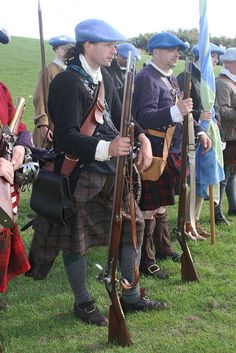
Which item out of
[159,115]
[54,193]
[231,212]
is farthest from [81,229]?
[231,212]

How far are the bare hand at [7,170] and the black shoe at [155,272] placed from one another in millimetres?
2295

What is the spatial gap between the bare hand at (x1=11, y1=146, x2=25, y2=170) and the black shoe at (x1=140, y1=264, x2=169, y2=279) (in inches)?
85.8

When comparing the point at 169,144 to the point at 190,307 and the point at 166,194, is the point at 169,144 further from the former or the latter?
the point at 190,307

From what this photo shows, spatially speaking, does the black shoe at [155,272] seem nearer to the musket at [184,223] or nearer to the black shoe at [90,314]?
the musket at [184,223]

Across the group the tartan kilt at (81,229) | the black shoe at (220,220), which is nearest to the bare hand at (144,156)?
the tartan kilt at (81,229)

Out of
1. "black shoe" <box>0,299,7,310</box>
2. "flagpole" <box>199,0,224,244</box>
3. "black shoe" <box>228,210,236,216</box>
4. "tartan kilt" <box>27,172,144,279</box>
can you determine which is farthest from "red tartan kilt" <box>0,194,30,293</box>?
"black shoe" <box>228,210,236,216</box>

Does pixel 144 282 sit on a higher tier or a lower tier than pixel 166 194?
lower

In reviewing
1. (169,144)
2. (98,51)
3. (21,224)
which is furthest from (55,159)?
(21,224)

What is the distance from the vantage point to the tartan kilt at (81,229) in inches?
142

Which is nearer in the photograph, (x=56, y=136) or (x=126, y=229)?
(x=56, y=136)

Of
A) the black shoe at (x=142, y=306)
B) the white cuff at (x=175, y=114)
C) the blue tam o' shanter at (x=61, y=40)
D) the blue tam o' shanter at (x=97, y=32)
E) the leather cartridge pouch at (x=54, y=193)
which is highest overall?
the blue tam o' shanter at (x=97, y=32)

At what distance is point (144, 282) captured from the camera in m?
4.65

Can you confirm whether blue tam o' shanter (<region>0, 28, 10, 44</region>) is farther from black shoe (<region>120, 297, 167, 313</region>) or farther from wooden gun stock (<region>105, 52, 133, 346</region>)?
black shoe (<region>120, 297, 167, 313</region>)

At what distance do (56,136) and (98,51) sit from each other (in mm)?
654
